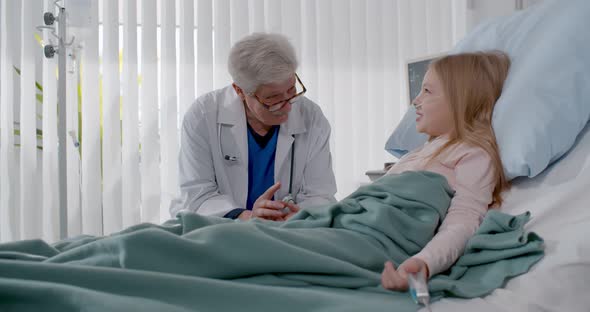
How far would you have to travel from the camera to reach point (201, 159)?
2.00 metres

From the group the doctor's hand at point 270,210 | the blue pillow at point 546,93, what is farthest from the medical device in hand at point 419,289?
the doctor's hand at point 270,210

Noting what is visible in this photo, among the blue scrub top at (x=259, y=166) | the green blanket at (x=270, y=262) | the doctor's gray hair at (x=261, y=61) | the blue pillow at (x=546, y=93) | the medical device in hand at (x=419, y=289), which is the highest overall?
the doctor's gray hair at (x=261, y=61)

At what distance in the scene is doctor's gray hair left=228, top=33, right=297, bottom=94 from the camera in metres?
1.83

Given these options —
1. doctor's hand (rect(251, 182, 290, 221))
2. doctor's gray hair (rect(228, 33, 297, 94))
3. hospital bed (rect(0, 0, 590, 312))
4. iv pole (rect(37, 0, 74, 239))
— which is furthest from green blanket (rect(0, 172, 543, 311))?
iv pole (rect(37, 0, 74, 239))

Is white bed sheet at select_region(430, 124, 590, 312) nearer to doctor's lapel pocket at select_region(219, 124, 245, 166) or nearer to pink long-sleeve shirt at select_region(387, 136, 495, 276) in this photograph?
pink long-sleeve shirt at select_region(387, 136, 495, 276)

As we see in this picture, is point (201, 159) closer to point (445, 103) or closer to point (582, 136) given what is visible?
point (445, 103)

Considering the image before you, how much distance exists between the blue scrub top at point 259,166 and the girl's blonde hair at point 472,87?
2.44 ft

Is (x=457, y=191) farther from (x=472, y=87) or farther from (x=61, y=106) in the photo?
(x=61, y=106)

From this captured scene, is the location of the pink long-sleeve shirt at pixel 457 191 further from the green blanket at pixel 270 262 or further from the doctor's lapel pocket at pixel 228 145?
the doctor's lapel pocket at pixel 228 145

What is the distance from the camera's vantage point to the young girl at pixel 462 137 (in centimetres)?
121

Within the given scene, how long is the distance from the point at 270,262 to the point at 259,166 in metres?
1.16

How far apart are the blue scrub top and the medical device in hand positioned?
3.83 ft

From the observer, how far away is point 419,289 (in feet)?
2.83

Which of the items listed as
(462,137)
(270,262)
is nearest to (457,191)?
(462,137)
